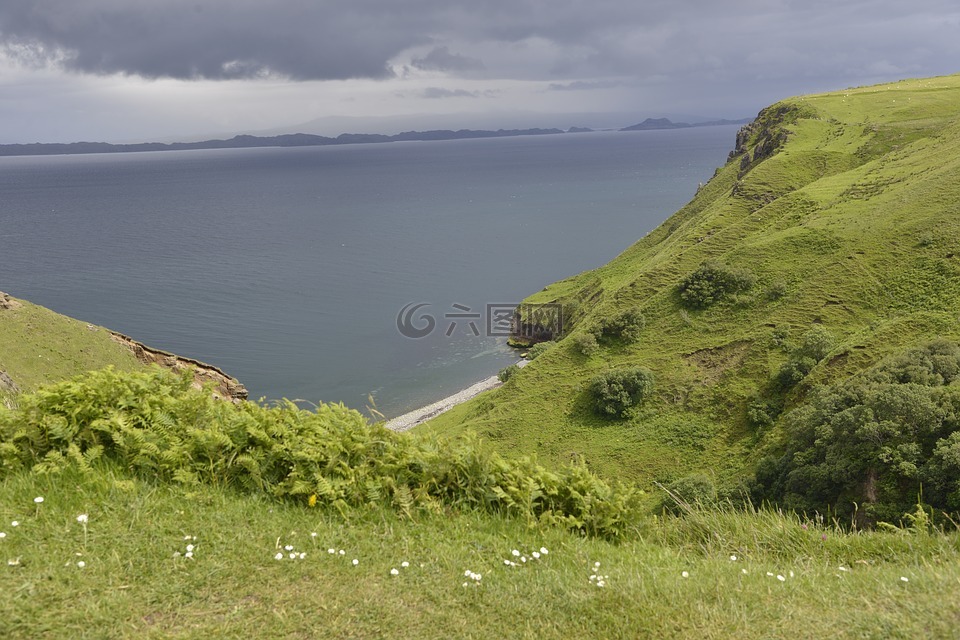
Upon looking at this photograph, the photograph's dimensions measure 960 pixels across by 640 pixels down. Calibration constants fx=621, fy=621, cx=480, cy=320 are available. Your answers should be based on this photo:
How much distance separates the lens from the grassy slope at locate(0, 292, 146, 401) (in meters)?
27.7

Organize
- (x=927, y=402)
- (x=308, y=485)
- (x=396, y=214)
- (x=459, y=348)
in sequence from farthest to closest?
(x=396, y=214) → (x=459, y=348) → (x=927, y=402) → (x=308, y=485)

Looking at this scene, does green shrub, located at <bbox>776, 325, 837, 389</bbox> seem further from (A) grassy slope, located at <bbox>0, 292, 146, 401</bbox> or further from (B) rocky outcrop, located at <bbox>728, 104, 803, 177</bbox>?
(B) rocky outcrop, located at <bbox>728, 104, 803, 177</bbox>

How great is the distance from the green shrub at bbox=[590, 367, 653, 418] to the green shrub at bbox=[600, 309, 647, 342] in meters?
6.13

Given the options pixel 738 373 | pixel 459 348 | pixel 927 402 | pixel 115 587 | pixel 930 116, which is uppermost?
pixel 930 116

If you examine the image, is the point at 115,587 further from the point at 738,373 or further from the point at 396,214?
the point at 396,214

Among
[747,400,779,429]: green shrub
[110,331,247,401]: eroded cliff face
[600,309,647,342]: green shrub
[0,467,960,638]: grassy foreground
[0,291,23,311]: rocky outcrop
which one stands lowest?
[747,400,779,429]: green shrub

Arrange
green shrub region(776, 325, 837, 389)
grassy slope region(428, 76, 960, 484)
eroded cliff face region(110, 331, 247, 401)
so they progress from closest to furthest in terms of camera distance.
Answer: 1. eroded cliff face region(110, 331, 247, 401)
2. grassy slope region(428, 76, 960, 484)
3. green shrub region(776, 325, 837, 389)

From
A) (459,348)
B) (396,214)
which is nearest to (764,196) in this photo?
(459,348)

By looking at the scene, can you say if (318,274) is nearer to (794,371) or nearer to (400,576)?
(794,371)

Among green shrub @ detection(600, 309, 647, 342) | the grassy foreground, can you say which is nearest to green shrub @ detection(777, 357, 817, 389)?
green shrub @ detection(600, 309, 647, 342)

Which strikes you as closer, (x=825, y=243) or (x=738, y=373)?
(x=738, y=373)

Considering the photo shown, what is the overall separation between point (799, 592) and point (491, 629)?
3200 mm

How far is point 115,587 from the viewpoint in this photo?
5867mm

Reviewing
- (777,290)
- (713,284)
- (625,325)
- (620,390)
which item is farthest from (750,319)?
(620,390)
